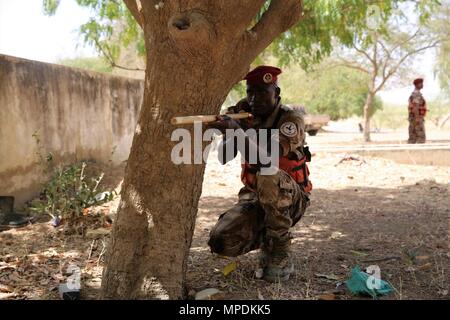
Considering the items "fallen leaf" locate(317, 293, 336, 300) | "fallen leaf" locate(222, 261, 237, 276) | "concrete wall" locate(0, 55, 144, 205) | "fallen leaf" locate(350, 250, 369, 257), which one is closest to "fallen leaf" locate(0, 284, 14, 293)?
"fallen leaf" locate(222, 261, 237, 276)

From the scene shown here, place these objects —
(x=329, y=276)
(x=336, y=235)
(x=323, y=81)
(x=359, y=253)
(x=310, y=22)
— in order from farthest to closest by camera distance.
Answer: (x=323, y=81), (x=310, y=22), (x=336, y=235), (x=359, y=253), (x=329, y=276)

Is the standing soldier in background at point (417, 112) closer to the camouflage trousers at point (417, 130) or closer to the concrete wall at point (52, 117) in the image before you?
the camouflage trousers at point (417, 130)

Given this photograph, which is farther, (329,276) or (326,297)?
(329,276)

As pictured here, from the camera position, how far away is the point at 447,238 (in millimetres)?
3783

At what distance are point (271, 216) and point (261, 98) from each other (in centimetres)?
73

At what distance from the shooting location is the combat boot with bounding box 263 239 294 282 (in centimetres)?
280

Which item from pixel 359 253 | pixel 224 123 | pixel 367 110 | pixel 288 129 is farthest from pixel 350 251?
pixel 367 110

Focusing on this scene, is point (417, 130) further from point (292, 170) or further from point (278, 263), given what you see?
point (278, 263)

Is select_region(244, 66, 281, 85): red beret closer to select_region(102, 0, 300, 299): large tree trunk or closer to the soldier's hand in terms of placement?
select_region(102, 0, 300, 299): large tree trunk

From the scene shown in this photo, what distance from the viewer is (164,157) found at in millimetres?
2340

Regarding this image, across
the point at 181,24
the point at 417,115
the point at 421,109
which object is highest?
the point at 181,24
